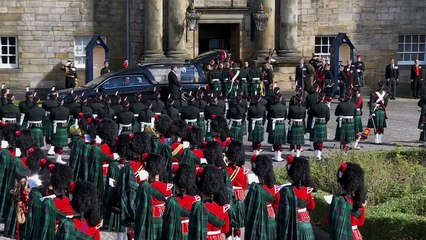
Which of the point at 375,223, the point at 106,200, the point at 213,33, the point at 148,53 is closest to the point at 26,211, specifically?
the point at 106,200

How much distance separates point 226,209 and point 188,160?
311 cm

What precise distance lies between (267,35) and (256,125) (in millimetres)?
11949

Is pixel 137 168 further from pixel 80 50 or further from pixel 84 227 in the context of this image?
pixel 80 50

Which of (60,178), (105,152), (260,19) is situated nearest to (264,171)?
(60,178)

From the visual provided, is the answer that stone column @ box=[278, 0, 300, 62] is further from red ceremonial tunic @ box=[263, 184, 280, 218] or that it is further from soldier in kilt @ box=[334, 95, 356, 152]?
red ceremonial tunic @ box=[263, 184, 280, 218]

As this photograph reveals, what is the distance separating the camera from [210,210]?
10.2 m

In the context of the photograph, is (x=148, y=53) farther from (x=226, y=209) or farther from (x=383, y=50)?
(x=226, y=209)

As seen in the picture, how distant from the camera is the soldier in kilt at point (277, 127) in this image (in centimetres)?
1994

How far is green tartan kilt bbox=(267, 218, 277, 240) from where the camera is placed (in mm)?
11531

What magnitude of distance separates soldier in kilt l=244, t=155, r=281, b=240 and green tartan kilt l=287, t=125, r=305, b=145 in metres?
8.42

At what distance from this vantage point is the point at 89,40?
31578mm

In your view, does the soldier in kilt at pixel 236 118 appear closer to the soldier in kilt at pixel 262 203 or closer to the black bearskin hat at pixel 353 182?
the soldier in kilt at pixel 262 203

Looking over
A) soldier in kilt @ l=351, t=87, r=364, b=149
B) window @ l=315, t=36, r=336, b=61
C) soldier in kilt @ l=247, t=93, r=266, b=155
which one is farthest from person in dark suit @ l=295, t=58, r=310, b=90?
soldier in kilt @ l=247, t=93, r=266, b=155

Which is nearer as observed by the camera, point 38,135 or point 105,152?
point 105,152
